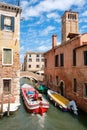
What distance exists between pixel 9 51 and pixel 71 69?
7.05 metres

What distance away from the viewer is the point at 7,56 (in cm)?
1488

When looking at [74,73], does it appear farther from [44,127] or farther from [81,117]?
[44,127]

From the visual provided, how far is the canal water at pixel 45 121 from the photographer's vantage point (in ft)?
41.0

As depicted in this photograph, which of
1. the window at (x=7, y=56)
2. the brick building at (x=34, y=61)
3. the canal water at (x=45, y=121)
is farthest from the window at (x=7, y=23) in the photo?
the brick building at (x=34, y=61)

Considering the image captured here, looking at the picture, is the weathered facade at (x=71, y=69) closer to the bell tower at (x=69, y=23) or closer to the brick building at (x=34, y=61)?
the bell tower at (x=69, y=23)

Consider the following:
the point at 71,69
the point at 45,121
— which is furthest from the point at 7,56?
the point at 71,69

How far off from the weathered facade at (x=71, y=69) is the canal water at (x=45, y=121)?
5.83 ft

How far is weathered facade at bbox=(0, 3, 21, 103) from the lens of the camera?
14.6 metres

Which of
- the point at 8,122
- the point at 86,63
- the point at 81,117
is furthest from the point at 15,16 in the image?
the point at 81,117

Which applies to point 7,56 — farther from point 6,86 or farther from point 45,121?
point 45,121

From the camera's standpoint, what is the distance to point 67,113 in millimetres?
15531

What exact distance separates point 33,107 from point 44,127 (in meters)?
2.74

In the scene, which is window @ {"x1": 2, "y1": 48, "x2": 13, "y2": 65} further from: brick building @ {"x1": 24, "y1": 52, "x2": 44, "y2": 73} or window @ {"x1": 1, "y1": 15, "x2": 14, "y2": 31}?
brick building @ {"x1": 24, "y1": 52, "x2": 44, "y2": 73}

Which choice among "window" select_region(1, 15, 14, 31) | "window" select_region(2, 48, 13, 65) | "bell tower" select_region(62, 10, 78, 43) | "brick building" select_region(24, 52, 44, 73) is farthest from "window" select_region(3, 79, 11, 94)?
"brick building" select_region(24, 52, 44, 73)
